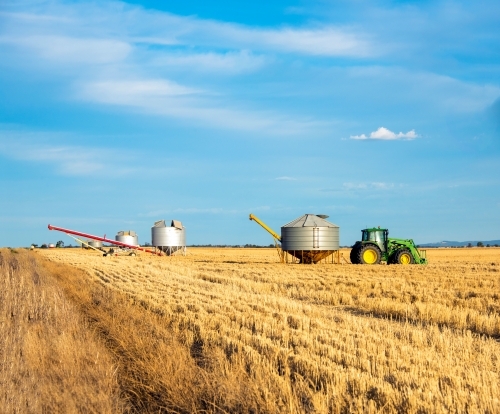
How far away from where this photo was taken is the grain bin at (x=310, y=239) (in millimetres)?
42562

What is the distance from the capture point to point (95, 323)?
12602mm

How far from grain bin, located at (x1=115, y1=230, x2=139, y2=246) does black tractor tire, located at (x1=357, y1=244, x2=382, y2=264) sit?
55055 mm

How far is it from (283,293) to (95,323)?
9698mm

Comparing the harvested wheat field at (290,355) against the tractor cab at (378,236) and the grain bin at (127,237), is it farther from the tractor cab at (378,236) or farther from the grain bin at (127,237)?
the grain bin at (127,237)

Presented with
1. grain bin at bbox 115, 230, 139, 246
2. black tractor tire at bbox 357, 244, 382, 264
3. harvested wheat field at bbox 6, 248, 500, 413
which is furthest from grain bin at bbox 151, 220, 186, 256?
harvested wheat field at bbox 6, 248, 500, 413

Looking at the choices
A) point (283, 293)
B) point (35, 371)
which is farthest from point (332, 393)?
point (283, 293)

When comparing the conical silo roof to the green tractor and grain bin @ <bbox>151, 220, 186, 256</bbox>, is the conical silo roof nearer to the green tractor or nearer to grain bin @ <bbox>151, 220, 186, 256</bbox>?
the green tractor

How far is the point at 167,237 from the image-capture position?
68250 millimetres

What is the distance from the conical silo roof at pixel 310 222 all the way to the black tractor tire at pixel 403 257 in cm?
594

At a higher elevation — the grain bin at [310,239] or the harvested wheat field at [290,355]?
the grain bin at [310,239]

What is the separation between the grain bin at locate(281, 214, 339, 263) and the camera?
140ft

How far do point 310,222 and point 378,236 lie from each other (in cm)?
569

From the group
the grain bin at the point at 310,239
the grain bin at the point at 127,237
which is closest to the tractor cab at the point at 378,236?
the grain bin at the point at 310,239

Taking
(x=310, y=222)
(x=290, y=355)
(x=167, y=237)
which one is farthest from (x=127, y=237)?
(x=290, y=355)
